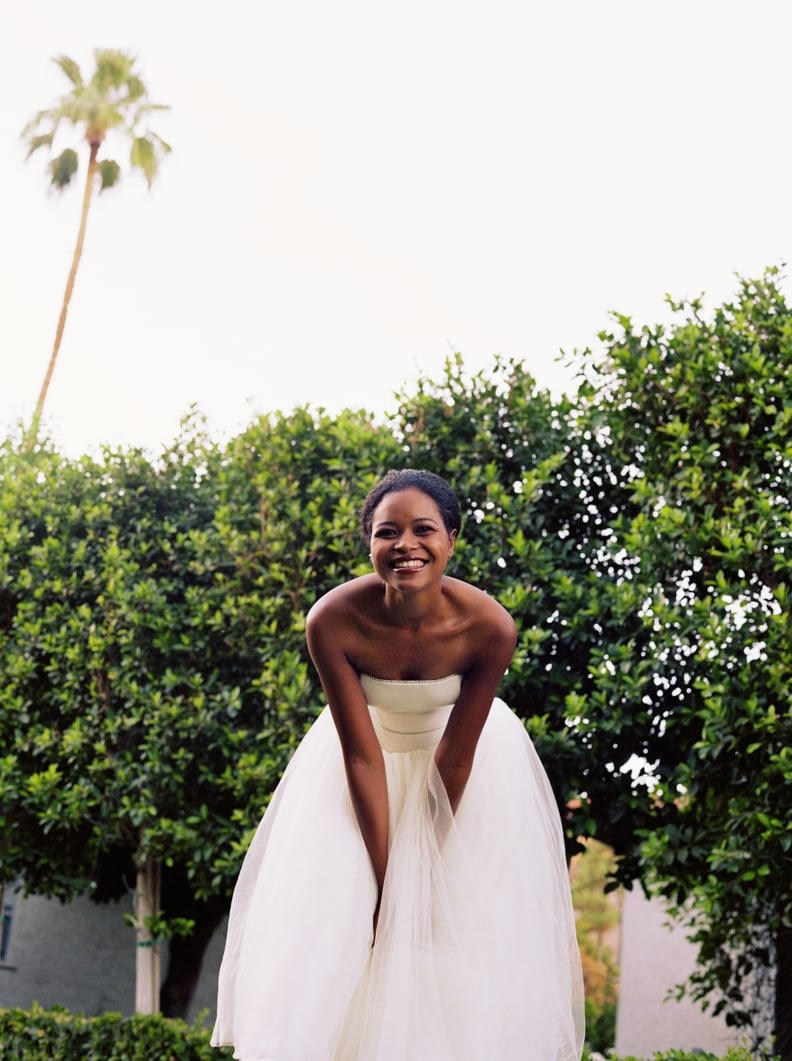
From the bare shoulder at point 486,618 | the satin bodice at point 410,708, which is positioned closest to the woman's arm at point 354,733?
the satin bodice at point 410,708

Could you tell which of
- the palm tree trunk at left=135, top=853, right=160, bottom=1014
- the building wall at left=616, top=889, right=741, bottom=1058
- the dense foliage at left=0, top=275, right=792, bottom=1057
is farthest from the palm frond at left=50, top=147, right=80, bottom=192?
the building wall at left=616, top=889, right=741, bottom=1058

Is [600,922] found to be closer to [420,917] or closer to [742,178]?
[742,178]

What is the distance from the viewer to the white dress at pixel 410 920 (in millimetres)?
3406

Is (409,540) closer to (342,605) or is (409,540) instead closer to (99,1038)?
(342,605)

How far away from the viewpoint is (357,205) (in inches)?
485

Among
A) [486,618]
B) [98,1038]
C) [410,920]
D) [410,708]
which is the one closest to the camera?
[410,920]

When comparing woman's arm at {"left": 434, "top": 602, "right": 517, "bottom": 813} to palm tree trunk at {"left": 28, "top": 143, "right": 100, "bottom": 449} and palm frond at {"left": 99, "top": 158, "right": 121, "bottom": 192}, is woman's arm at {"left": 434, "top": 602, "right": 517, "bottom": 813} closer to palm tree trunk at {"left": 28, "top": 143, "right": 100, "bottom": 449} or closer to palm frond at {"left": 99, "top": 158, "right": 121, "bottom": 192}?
palm tree trunk at {"left": 28, "top": 143, "right": 100, "bottom": 449}

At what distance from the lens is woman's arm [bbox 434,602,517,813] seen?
3.78 meters

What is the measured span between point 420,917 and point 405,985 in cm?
24

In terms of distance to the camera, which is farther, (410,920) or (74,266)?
(74,266)

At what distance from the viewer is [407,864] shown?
377 cm

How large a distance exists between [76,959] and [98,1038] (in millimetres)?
6093

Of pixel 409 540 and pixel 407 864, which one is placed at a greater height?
pixel 409 540

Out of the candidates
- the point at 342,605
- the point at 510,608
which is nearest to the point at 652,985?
the point at 510,608
